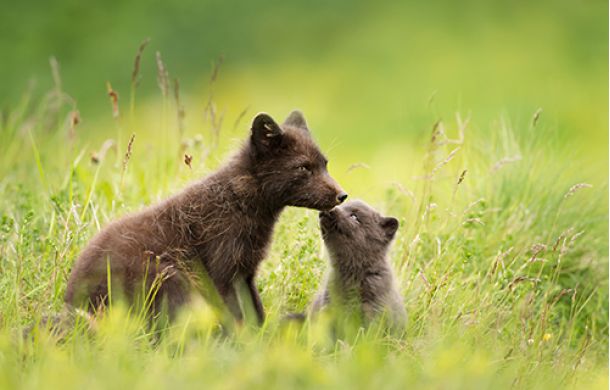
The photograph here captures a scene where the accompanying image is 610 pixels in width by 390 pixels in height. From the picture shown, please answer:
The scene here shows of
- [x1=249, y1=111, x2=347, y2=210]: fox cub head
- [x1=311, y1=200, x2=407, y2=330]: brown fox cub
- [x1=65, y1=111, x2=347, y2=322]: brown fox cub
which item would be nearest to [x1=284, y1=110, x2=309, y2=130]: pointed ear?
[x1=65, y1=111, x2=347, y2=322]: brown fox cub

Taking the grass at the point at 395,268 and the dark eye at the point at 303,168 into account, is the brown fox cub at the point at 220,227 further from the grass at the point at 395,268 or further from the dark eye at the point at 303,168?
the grass at the point at 395,268

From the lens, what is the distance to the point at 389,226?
253 inches

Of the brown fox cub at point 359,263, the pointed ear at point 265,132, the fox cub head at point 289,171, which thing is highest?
the pointed ear at point 265,132

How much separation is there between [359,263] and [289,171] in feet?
2.84

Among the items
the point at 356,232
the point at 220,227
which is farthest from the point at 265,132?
the point at 356,232

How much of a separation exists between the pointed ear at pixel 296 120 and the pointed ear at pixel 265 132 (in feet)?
1.17

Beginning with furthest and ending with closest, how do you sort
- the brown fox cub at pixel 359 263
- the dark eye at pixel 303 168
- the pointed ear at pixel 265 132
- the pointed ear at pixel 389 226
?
the pointed ear at pixel 389 226 → the brown fox cub at pixel 359 263 → the dark eye at pixel 303 168 → the pointed ear at pixel 265 132

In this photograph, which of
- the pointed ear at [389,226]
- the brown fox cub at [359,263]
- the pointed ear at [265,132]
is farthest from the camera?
the pointed ear at [389,226]

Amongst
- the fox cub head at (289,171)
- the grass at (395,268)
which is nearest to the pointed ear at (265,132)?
the fox cub head at (289,171)

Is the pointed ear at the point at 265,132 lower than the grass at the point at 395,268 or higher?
higher

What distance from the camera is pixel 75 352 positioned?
4.66 metres

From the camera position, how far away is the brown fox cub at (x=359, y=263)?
6.10 m

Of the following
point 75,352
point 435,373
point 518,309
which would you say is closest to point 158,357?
point 75,352

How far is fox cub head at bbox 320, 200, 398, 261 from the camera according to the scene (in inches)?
248
